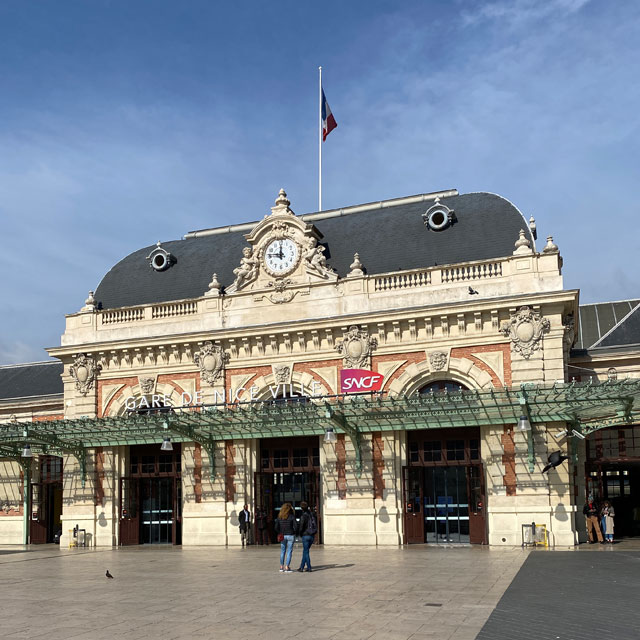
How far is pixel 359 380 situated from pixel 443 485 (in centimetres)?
453

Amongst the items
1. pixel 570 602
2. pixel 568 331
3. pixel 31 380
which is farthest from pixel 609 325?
pixel 31 380

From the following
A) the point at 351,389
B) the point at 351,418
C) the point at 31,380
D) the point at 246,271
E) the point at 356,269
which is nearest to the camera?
the point at 351,418

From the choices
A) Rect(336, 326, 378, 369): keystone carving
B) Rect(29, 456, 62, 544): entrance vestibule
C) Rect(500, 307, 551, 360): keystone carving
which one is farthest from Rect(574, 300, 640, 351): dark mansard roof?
Rect(29, 456, 62, 544): entrance vestibule

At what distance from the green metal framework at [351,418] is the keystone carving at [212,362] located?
47.4 inches

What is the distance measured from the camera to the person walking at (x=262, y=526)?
29286 millimetres

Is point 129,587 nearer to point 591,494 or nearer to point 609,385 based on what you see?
point 609,385

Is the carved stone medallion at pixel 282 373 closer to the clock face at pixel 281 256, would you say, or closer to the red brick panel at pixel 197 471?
the clock face at pixel 281 256

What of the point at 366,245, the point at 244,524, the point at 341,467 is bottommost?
the point at 244,524

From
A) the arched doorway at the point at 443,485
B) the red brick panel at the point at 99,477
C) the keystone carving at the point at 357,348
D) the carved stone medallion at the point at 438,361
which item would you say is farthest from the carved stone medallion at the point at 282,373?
the red brick panel at the point at 99,477

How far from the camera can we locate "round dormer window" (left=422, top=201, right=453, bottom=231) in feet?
101

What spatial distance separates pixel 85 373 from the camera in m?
33.0

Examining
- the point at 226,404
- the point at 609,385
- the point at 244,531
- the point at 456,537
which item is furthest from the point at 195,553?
the point at 609,385

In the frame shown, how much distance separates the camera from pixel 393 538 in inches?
1086

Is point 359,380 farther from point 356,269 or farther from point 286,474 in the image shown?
point 286,474
